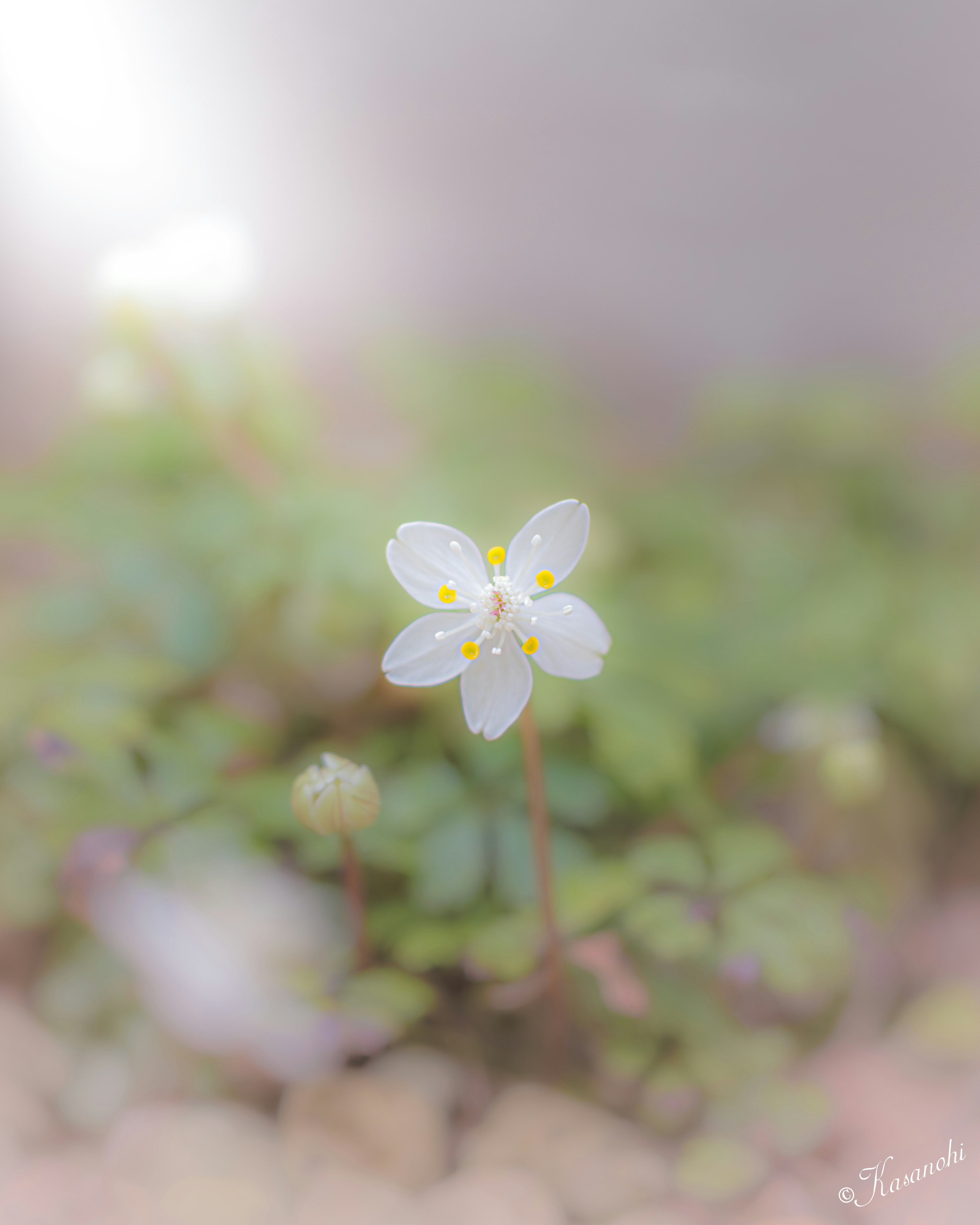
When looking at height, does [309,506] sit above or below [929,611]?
above

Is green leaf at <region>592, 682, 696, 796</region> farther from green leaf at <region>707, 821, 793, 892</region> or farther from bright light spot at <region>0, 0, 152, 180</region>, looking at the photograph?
bright light spot at <region>0, 0, 152, 180</region>

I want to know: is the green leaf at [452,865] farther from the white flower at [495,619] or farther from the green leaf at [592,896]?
the white flower at [495,619]

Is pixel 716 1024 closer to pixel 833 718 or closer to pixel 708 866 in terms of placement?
pixel 708 866

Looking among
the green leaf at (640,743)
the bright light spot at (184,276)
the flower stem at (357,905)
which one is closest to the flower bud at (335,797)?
the flower stem at (357,905)

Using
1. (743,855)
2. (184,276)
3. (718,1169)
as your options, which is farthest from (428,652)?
(184,276)

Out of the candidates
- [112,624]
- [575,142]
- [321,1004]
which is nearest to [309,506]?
[112,624]

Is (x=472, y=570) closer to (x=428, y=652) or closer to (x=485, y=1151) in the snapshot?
(x=428, y=652)
